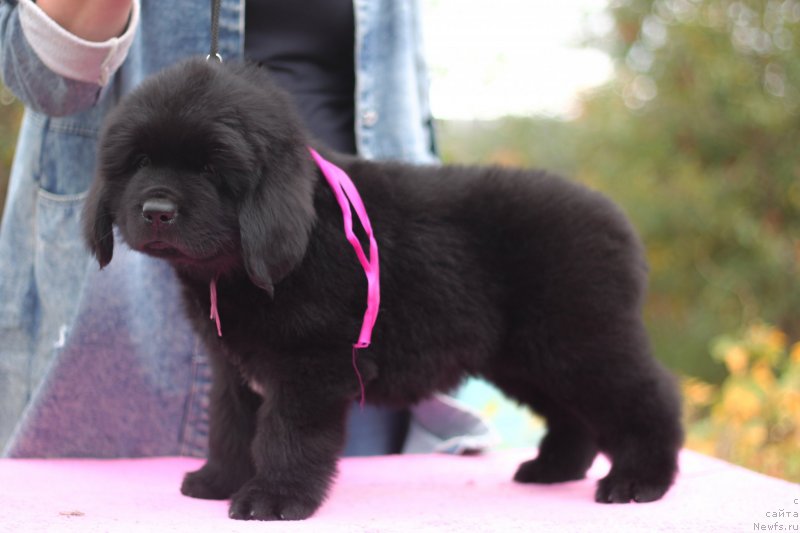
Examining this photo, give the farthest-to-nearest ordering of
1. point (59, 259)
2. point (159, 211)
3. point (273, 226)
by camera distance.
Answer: point (59, 259)
point (273, 226)
point (159, 211)

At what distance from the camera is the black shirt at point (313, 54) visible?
3.47m

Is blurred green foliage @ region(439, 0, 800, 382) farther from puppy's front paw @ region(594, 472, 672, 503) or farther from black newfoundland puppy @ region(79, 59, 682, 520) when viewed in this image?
puppy's front paw @ region(594, 472, 672, 503)

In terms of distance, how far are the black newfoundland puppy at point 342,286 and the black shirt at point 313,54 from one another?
0.87 metres

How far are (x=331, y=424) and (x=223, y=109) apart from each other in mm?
906

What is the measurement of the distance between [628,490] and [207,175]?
159 cm

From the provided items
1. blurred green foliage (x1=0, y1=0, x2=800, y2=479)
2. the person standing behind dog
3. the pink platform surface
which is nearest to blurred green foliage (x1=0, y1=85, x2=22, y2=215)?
the person standing behind dog

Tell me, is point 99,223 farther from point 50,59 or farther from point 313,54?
point 313,54

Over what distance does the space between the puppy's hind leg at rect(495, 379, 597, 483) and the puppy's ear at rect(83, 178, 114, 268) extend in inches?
55.8

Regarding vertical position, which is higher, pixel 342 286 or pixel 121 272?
pixel 342 286

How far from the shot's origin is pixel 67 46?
274 centimetres

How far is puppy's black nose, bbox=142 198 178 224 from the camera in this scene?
218 cm

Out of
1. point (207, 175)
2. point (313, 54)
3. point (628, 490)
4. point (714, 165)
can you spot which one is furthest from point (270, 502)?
point (714, 165)

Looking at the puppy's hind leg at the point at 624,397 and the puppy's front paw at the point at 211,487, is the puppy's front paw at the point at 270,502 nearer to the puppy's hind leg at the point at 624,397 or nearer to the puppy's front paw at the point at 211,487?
the puppy's front paw at the point at 211,487

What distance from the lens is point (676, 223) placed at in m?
9.66
